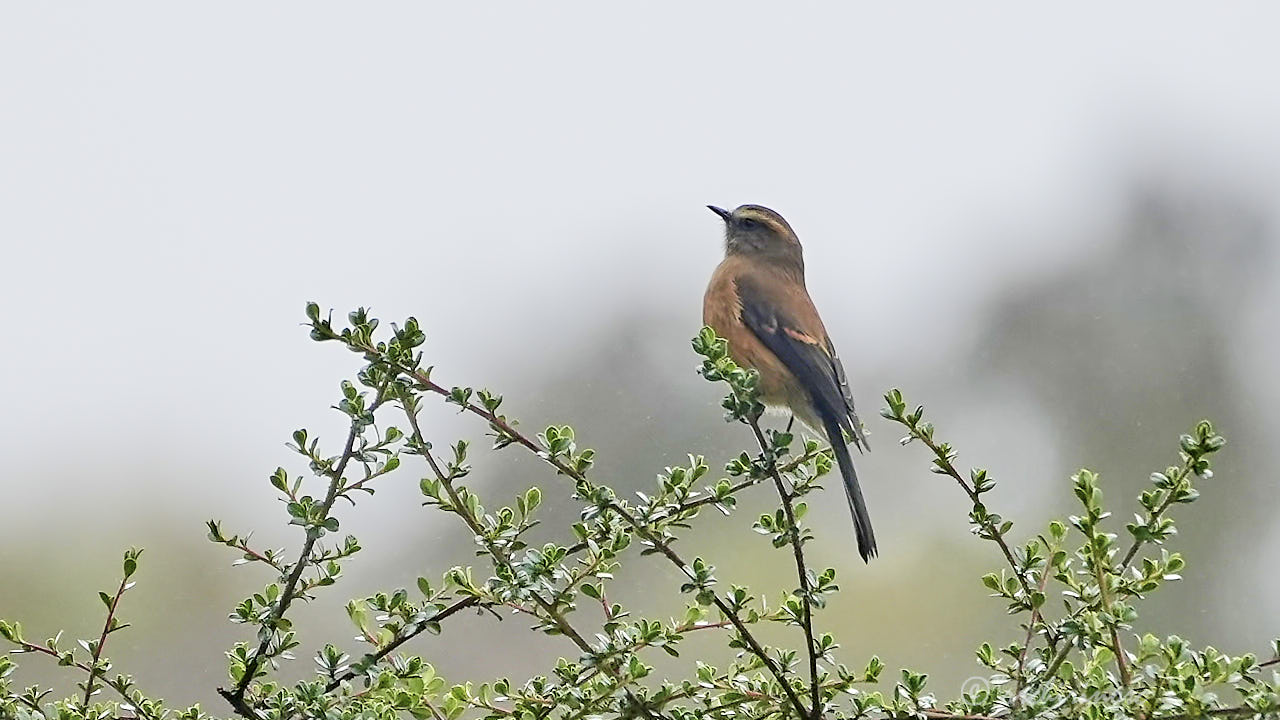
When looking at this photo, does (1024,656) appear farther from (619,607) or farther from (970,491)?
(619,607)

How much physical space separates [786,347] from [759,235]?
330 mm

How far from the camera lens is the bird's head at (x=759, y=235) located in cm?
183

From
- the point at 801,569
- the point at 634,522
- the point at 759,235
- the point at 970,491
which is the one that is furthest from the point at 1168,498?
the point at 759,235

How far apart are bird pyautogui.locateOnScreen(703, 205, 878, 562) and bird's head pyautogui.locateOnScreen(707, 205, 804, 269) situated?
21mm

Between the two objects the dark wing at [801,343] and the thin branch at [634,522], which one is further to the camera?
the dark wing at [801,343]

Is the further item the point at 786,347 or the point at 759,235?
the point at 759,235

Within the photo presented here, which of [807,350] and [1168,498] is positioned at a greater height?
[807,350]

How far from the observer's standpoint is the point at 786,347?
1562 mm

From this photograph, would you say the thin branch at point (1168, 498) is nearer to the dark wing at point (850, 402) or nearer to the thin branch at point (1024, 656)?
the thin branch at point (1024, 656)

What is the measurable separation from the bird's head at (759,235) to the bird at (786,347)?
0.07 ft

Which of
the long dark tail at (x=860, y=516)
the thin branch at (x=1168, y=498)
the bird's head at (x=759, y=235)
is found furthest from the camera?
the bird's head at (x=759, y=235)

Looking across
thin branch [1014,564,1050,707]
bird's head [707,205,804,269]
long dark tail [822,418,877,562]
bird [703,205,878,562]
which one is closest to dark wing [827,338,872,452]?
bird [703,205,878,562]

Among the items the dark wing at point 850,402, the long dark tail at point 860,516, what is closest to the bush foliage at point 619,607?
the long dark tail at point 860,516

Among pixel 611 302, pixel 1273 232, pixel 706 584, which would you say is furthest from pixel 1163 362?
pixel 706 584
